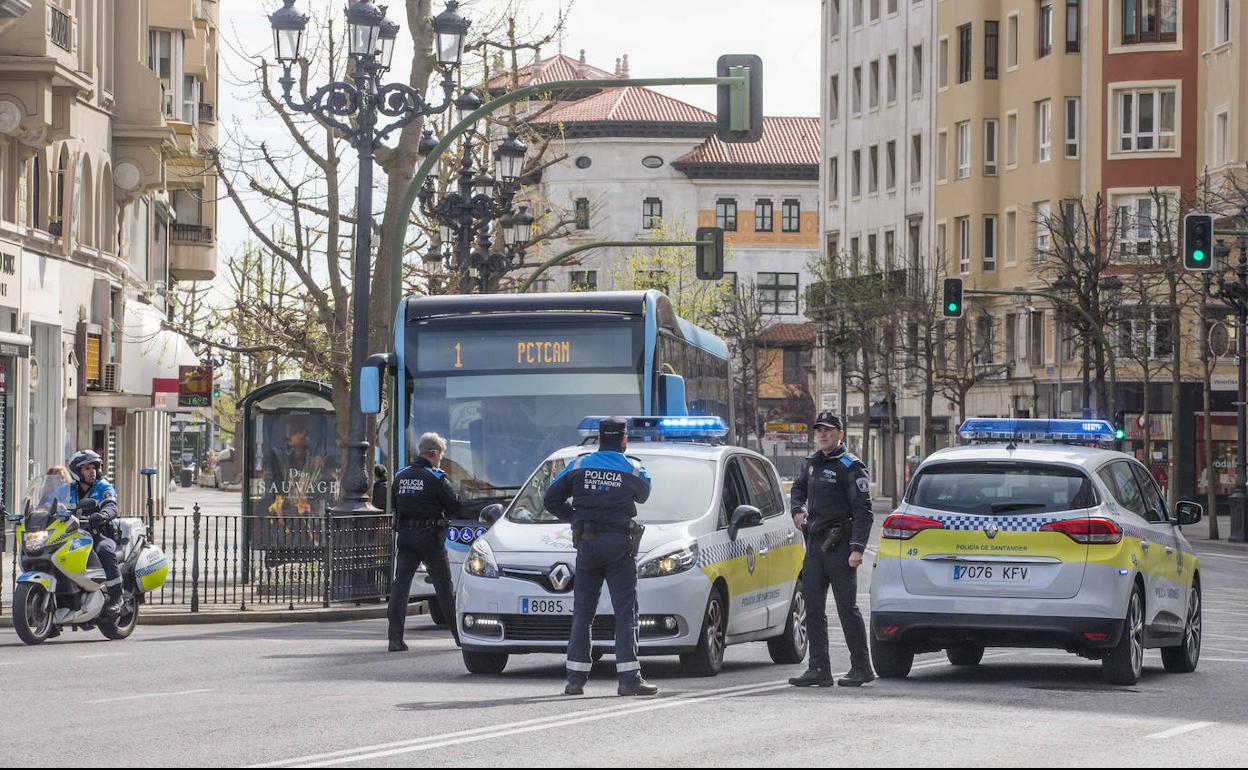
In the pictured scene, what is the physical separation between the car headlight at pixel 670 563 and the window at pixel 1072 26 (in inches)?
2412

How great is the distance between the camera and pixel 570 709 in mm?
13945

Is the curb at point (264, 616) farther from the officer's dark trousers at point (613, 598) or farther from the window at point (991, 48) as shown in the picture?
the window at point (991, 48)

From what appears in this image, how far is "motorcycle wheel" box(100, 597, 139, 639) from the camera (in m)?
21.4

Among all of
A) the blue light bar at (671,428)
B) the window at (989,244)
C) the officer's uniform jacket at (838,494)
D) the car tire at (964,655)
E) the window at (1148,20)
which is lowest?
the car tire at (964,655)

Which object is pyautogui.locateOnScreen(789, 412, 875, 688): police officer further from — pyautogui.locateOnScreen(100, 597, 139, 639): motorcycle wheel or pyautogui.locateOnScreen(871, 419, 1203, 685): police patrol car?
pyautogui.locateOnScreen(100, 597, 139, 639): motorcycle wheel

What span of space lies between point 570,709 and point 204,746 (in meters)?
2.64

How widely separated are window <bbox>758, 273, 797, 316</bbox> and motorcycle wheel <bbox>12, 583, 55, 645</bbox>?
10876 cm

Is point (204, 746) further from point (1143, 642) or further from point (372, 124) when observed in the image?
point (372, 124)

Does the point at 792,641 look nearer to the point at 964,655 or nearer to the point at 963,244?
the point at 964,655

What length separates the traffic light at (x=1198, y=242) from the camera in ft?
115

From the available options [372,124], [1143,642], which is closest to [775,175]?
[372,124]

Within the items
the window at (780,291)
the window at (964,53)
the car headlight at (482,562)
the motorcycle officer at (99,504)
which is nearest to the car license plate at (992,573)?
the car headlight at (482,562)

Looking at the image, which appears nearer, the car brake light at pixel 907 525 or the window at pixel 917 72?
the car brake light at pixel 907 525

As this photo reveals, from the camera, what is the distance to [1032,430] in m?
17.3
